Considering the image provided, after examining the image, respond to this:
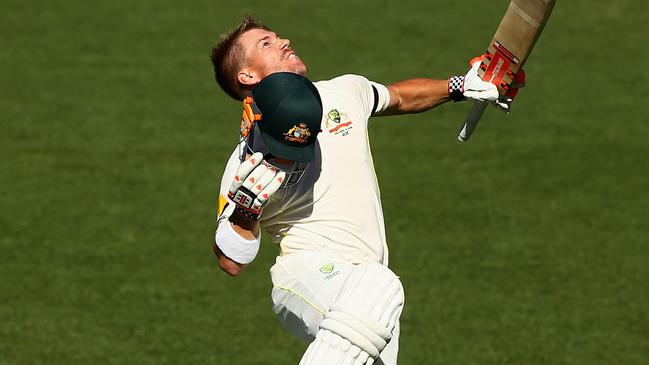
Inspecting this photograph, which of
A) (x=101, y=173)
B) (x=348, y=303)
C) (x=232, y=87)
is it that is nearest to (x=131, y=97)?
(x=101, y=173)

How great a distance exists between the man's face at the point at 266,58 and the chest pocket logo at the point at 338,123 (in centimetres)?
30

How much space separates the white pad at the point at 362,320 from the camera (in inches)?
237

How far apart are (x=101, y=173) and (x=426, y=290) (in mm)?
3420

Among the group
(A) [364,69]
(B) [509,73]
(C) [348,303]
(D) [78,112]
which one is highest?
(B) [509,73]

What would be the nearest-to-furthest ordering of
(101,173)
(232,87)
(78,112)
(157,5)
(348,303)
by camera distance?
1. (348,303)
2. (232,87)
3. (101,173)
4. (78,112)
5. (157,5)

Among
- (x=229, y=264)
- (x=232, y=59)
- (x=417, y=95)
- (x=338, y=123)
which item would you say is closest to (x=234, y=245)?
(x=229, y=264)

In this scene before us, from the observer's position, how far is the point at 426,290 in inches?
Result: 382

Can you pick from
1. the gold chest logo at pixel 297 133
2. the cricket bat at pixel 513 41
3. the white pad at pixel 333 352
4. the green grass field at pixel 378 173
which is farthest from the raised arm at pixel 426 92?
the green grass field at pixel 378 173

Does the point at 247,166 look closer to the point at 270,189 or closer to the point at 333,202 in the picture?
the point at 270,189

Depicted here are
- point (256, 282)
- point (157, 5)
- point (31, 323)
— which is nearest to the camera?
point (31, 323)

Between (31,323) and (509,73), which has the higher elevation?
(509,73)

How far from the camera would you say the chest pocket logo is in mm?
6777

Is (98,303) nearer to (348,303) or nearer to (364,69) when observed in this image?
(348,303)

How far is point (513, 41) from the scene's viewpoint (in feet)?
23.1
